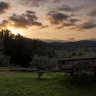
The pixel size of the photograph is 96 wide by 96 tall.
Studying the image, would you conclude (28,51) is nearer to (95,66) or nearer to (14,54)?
(14,54)

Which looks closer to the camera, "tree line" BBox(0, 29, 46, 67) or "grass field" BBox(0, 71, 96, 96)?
"grass field" BBox(0, 71, 96, 96)

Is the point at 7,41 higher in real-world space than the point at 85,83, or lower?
higher

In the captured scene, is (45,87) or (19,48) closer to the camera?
(45,87)

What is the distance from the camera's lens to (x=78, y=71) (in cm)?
1442

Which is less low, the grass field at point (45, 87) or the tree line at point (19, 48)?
the tree line at point (19, 48)

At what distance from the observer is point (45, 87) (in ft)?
46.1

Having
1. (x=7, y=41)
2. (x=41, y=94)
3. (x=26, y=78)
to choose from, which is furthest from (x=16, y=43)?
(x=41, y=94)

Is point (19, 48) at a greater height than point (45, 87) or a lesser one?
greater

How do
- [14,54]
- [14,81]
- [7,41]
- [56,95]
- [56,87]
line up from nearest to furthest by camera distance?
[56,95], [56,87], [14,81], [14,54], [7,41]

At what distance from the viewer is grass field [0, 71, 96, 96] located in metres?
13.1

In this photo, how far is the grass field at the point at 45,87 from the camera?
1312cm

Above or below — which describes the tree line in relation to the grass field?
above

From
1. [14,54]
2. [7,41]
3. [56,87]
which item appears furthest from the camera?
[7,41]

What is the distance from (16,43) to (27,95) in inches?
1516
